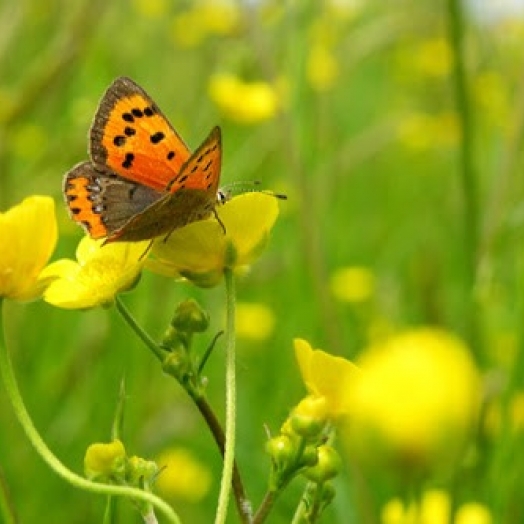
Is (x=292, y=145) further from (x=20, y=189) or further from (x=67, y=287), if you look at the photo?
(x=67, y=287)

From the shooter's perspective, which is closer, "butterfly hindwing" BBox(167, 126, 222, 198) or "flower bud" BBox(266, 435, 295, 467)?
"flower bud" BBox(266, 435, 295, 467)

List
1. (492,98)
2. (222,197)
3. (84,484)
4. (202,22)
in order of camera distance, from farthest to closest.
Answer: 1. (492,98)
2. (202,22)
3. (222,197)
4. (84,484)

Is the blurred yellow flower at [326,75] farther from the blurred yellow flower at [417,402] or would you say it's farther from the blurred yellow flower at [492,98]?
the blurred yellow flower at [492,98]

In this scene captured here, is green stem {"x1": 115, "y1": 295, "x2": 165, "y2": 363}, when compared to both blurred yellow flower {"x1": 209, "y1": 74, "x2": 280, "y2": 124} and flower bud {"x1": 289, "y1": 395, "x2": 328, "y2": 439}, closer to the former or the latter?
flower bud {"x1": 289, "y1": 395, "x2": 328, "y2": 439}

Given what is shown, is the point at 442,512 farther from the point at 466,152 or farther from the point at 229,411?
the point at 229,411

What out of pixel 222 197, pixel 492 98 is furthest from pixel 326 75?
pixel 492 98

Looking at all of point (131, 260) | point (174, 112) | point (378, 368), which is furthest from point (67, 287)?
point (174, 112)

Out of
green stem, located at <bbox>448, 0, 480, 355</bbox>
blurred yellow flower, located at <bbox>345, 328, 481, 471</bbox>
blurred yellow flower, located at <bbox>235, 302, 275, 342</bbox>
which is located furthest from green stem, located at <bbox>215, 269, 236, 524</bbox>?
blurred yellow flower, located at <bbox>235, 302, 275, 342</bbox>
